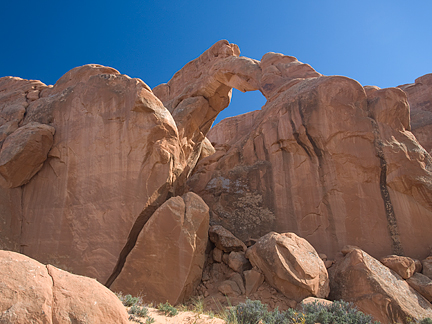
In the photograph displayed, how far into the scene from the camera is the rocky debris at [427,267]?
854cm

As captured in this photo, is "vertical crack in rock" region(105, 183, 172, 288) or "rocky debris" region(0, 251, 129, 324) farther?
"vertical crack in rock" region(105, 183, 172, 288)

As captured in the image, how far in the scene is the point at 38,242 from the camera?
8938 mm

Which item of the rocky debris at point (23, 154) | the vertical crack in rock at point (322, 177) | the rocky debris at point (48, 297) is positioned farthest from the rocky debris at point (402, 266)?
the rocky debris at point (23, 154)

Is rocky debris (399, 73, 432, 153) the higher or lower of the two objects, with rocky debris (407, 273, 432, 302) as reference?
higher

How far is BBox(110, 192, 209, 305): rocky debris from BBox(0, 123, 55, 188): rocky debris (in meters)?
4.33

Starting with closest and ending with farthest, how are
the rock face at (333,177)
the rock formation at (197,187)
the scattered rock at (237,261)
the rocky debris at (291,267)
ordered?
the rocky debris at (291,267) < the rock formation at (197,187) < the scattered rock at (237,261) < the rock face at (333,177)

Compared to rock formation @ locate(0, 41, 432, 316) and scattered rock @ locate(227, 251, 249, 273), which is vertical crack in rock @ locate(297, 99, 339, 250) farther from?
scattered rock @ locate(227, 251, 249, 273)

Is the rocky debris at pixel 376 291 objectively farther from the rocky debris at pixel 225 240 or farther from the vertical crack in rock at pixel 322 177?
the rocky debris at pixel 225 240

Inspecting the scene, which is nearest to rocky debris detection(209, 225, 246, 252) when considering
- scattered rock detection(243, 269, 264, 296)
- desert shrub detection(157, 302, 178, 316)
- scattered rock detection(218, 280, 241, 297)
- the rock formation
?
the rock formation

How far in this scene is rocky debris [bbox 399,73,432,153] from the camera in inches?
746

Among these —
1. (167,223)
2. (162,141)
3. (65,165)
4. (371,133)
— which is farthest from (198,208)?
(371,133)

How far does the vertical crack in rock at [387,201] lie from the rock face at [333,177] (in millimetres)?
29

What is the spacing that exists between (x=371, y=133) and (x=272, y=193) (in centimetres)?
411

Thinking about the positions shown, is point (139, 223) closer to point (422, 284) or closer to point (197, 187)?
point (197, 187)
